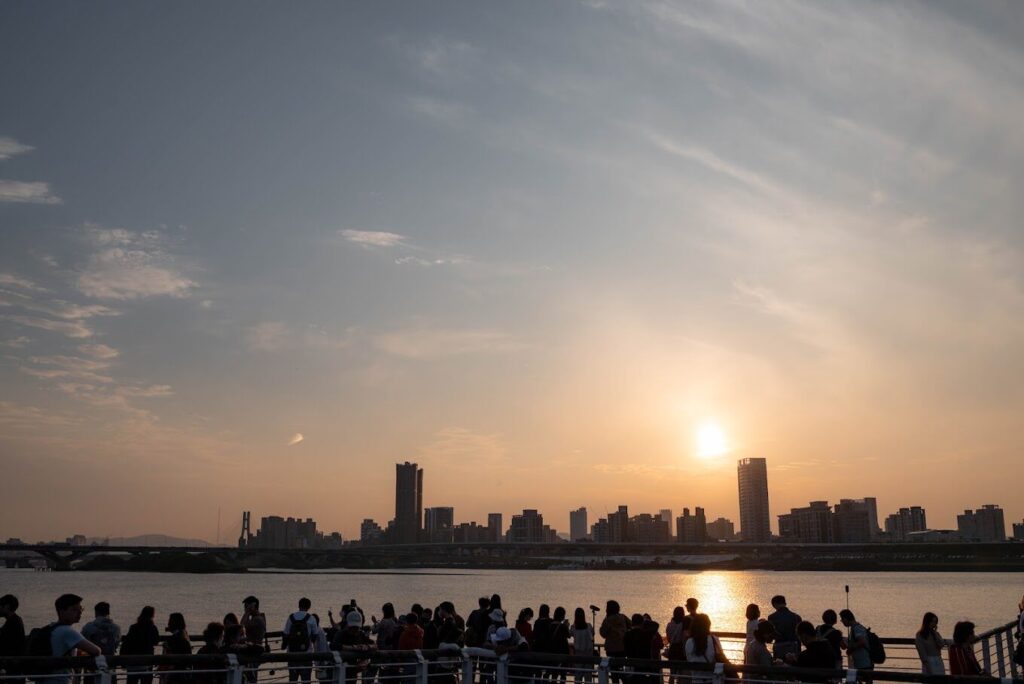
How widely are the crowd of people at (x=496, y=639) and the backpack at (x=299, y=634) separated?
0.6 inches

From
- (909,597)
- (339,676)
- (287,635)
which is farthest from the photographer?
(909,597)

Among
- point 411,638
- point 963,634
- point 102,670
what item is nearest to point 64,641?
point 102,670

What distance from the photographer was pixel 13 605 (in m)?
11.7

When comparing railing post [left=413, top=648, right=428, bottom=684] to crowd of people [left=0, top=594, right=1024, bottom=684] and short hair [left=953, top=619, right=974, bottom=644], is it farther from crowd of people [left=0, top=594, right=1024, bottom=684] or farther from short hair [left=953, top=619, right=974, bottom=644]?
short hair [left=953, top=619, right=974, bottom=644]

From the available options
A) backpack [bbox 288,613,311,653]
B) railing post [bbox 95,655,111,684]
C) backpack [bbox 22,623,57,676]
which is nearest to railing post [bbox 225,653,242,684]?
railing post [bbox 95,655,111,684]

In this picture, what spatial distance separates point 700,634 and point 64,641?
7.41 meters

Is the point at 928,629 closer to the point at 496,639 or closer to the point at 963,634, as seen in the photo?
the point at 963,634

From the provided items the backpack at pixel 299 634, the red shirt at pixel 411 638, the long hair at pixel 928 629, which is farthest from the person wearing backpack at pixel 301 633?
the long hair at pixel 928 629

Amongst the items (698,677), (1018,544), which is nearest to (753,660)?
(698,677)

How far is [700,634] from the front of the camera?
1113 cm

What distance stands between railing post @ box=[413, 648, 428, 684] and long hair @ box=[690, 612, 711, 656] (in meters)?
3.47

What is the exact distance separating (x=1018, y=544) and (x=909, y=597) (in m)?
78.0

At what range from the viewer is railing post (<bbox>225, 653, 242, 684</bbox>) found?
31.6ft

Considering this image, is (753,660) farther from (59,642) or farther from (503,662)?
(59,642)
